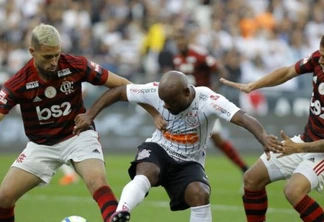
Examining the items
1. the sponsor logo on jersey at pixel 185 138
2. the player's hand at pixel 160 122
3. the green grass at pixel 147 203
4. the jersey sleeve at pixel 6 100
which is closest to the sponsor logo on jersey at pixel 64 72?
the jersey sleeve at pixel 6 100

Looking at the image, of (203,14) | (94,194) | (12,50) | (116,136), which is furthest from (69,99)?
(203,14)

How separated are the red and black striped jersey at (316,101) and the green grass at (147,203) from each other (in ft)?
7.68

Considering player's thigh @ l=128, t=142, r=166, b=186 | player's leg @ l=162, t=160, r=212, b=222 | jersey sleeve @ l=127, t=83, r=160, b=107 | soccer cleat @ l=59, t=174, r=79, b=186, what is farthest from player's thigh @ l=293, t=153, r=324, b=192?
soccer cleat @ l=59, t=174, r=79, b=186

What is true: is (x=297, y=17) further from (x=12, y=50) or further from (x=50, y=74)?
(x=50, y=74)

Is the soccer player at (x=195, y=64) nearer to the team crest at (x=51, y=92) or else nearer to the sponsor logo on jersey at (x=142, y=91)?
the sponsor logo on jersey at (x=142, y=91)

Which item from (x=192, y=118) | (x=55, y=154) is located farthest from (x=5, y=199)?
(x=192, y=118)

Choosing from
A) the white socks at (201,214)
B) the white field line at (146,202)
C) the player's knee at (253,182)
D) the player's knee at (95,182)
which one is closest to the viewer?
the white socks at (201,214)

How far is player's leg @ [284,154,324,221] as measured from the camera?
28.7ft

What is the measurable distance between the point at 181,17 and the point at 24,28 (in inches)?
156

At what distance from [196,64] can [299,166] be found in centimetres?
593

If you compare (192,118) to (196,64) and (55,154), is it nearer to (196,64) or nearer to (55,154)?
(55,154)

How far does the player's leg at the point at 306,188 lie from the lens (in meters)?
8.76

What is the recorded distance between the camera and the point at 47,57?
342 inches

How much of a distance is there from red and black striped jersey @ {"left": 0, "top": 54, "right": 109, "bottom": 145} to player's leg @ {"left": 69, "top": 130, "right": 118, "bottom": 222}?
170 millimetres
